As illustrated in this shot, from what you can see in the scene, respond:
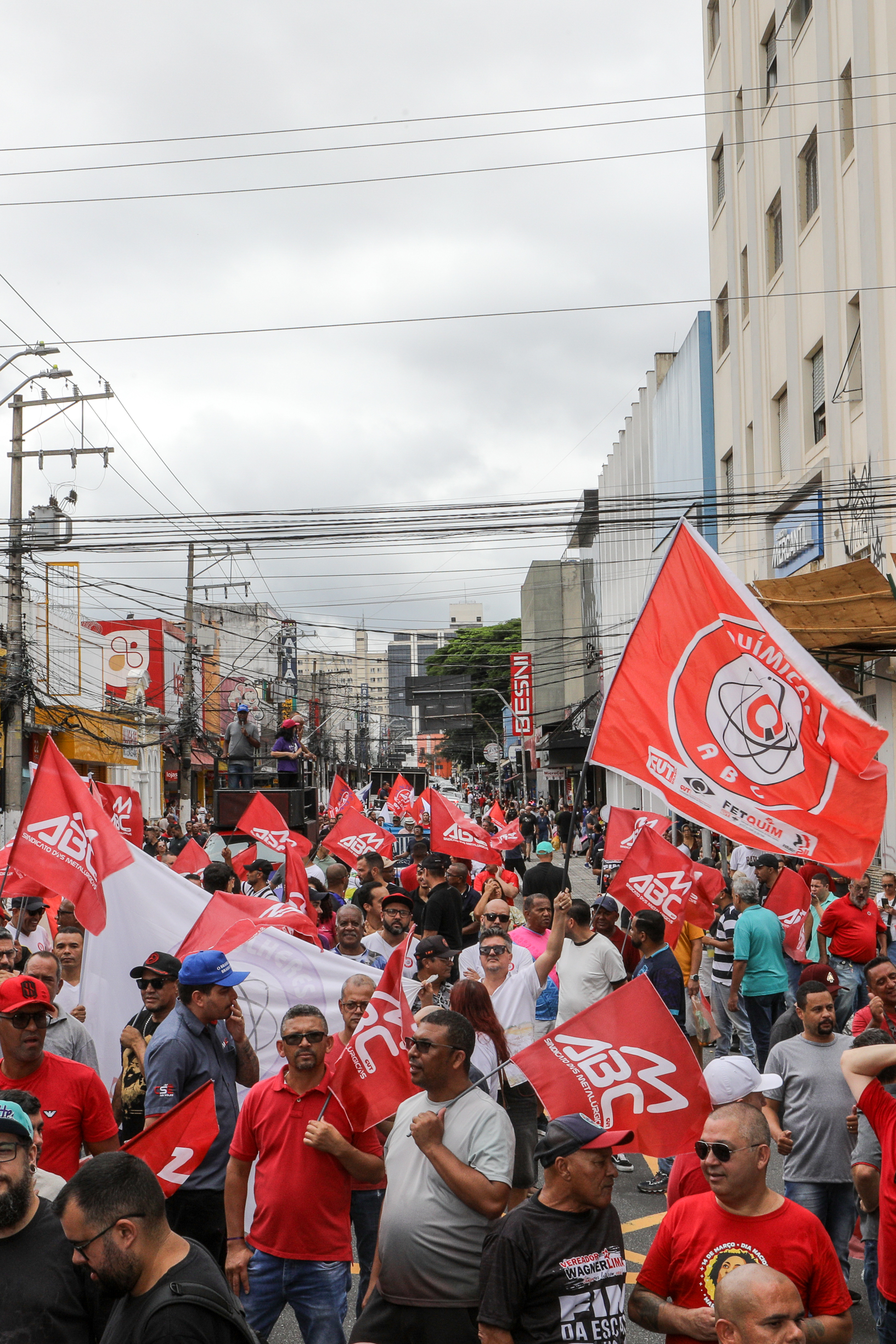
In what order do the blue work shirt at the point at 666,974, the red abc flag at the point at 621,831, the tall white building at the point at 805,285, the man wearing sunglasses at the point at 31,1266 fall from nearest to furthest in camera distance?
1. the man wearing sunglasses at the point at 31,1266
2. the blue work shirt at the point at 666,974
3. the red abc flag at the point at 621,831
4. the tall white building at the point at 805,285

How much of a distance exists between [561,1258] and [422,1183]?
0.74 m

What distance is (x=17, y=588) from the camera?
84.5 feet

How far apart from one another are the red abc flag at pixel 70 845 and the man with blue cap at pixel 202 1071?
223 cm

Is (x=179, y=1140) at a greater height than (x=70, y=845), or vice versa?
(x=70, y=845)

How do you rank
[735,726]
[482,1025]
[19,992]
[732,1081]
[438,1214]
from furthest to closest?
[735,726] < [482,1025] < [19,992] < [732,1081] < [438,1214]

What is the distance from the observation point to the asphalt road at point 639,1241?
6039 millimetres

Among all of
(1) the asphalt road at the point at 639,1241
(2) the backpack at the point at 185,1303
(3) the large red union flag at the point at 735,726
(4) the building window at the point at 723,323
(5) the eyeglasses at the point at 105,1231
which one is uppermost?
(4) the building window at the point at 723,323

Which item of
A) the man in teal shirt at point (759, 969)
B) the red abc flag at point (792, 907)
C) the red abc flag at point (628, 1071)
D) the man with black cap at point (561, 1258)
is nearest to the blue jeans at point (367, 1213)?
the red abc flag at point (628, 1071)

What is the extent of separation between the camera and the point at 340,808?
66.8ft

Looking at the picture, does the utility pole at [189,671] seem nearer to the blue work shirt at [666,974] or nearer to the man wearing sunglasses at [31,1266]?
the blue work shirt at [666,974]

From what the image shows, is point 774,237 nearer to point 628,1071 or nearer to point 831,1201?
point 831,1201

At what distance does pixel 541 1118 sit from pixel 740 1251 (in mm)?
5641

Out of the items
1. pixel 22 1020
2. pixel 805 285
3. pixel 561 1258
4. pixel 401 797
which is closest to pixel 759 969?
pixel 22 1020

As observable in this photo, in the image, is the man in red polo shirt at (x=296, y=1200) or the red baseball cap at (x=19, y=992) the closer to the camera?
the man in red polo shirt at (x=296, y=1200)
